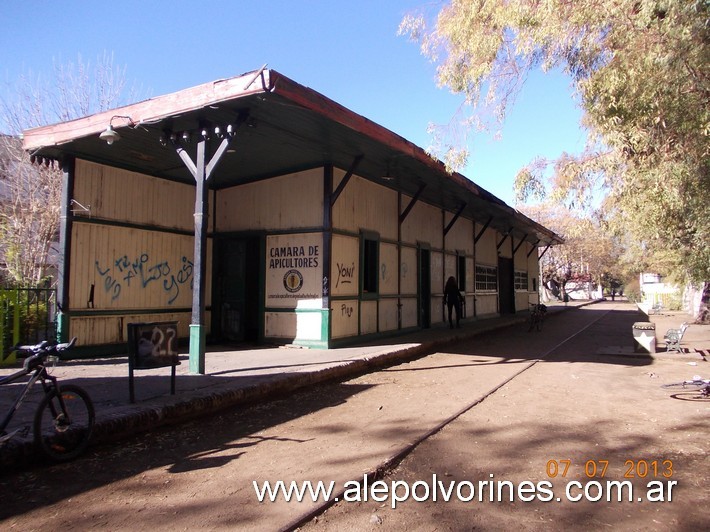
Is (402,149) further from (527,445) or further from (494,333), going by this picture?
(494,333)

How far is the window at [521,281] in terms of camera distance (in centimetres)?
2633

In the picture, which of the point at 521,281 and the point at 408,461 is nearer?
the point at 408,461

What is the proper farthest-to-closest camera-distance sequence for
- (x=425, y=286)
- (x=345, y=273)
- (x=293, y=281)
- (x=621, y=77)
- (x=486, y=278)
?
(x=486, y=278) → (x=425, y=286) → (x=345, y=273) → (x=293, y=281) → (x=621, y=77)

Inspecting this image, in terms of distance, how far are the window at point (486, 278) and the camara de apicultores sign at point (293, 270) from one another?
36.2 feet

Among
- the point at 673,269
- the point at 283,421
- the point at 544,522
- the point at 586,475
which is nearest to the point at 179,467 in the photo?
the point at 283,421

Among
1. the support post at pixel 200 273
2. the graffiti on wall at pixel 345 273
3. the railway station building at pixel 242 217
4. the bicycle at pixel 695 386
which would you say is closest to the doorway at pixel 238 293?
the railway station building at pixel 242 217

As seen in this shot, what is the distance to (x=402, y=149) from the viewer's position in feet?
32.3

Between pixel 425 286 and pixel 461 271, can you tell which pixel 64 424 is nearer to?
pixel 425 286

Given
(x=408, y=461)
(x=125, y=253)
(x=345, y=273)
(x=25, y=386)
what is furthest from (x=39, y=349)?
(x=345, y=273)

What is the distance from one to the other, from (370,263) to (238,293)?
11.2ft

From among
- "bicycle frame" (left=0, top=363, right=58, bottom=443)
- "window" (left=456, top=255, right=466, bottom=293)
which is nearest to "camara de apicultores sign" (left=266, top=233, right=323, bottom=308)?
"bicycle frame" (left=0, top=363, right=58, bottom=443)

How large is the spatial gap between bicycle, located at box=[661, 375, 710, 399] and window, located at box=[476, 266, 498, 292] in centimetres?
1264

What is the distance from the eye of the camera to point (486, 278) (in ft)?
70.6

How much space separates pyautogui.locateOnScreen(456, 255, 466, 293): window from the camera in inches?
718
